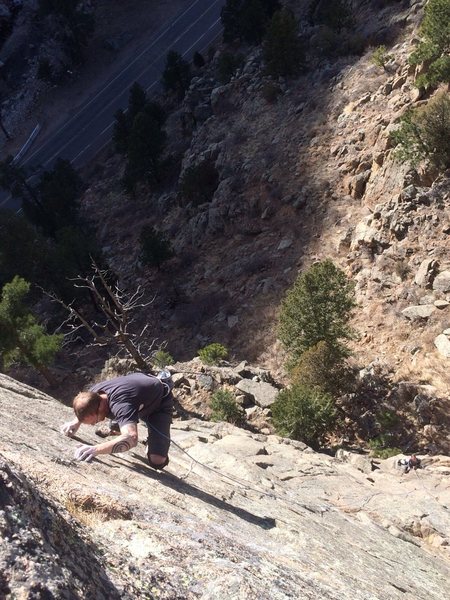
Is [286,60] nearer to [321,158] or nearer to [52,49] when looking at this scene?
[321,158]

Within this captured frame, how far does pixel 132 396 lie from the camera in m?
7.14

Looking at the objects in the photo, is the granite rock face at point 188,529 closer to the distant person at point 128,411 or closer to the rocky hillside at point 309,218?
the distant person at point 128,411

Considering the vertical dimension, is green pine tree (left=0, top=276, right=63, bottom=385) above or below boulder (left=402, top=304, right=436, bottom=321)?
above

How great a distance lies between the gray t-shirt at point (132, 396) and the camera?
23.0 ft

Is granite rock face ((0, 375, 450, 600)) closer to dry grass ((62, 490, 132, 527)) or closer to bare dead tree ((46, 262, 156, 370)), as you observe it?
→ dry grass ((62, 490, 132, 527))

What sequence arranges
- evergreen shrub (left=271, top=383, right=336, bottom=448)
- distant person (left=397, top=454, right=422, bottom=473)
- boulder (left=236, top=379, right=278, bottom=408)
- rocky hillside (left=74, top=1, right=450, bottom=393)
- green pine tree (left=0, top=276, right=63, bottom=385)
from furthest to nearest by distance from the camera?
green pine tree (left=0, top=276, right=63, bottom=385), rocky hillside (left=74, top=1, right=450, bottom=393), boulder (left=236, top=379, right=278, bottom=408), evergreen shrub (left=271, top=383, right=336, bottom=448), distant person (left=397, top=454, right=422, bottom=473)

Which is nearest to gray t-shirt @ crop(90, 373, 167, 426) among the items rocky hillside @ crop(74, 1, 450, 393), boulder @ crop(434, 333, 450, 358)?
rocky hillside @ crop(74, 1, 450, 393)

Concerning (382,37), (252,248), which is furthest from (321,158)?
(382,37)

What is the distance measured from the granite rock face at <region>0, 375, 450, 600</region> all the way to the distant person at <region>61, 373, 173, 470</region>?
213 millimetres

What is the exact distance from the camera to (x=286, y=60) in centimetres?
3981

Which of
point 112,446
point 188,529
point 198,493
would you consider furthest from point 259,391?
point 188,529

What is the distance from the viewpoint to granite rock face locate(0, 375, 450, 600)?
395 centimetres

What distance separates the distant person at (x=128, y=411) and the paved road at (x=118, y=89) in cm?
5337

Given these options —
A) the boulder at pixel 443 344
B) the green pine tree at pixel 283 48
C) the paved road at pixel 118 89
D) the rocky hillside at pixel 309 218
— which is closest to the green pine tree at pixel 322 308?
the rocky hillside at pixel 309 218
